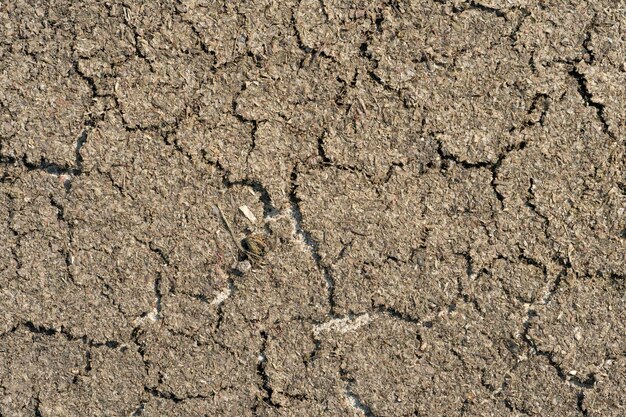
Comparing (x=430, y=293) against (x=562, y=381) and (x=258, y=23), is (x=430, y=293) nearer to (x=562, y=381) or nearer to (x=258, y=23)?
Answer: (x=562, y=381)

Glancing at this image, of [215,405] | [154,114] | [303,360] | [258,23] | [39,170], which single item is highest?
[258,23]

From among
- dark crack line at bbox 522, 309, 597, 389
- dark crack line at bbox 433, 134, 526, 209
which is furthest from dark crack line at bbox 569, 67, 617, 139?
dark crack line at bbox 522, 309, 597, 389

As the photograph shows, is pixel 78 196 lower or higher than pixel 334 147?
lower

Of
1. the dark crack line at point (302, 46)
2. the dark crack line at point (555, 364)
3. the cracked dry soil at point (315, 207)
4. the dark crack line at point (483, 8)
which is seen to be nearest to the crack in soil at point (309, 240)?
the cracked dry soil at point (315, 207)

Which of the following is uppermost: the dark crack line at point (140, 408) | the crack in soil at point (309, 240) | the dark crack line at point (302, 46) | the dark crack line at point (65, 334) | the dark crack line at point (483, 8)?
the dark crack line at point (483, 8)

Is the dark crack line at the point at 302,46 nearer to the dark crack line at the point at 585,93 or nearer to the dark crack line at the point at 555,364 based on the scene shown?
the dark crack line at the point at 585,93

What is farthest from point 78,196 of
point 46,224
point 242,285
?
point 242,285

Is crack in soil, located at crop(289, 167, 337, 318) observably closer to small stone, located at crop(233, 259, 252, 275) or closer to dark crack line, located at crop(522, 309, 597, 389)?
small stone, located at crop(233, 259, 252, 275)

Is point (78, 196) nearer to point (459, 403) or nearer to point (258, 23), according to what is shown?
point (258, 23)

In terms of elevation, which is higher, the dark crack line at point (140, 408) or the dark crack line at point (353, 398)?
the dark crack line at point (353, 398)
